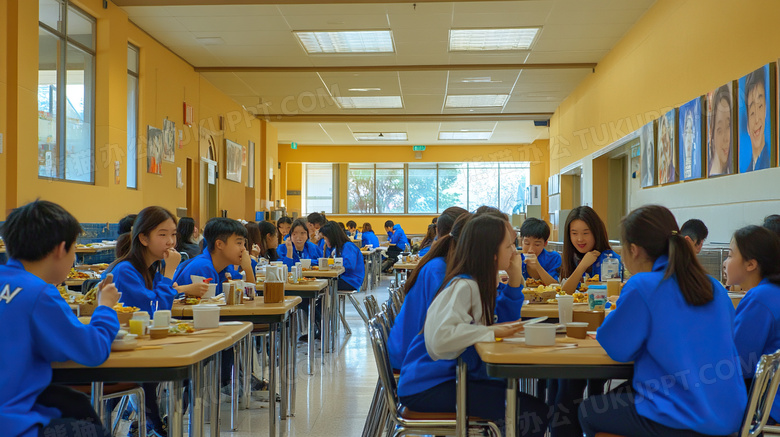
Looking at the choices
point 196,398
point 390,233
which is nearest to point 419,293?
point 196,398

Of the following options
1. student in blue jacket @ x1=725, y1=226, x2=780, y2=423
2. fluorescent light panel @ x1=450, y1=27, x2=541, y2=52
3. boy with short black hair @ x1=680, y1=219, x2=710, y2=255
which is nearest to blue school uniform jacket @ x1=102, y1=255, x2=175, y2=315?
student in blue jacket @ x1=725, y1=226, x2=780, y2=423

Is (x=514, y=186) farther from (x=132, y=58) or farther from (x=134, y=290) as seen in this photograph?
(x=134, y=290)

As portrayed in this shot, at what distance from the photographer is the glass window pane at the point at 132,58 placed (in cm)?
894

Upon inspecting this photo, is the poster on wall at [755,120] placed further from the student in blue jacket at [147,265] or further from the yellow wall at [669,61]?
the student in blue jacket at [147,265]

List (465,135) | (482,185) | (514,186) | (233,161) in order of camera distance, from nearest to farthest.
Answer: (233,161) < (465,135) < (514,186) < (482,185)

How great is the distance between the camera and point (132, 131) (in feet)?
29.7

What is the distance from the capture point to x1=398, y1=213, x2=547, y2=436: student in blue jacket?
7.91ft

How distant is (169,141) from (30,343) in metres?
8.57

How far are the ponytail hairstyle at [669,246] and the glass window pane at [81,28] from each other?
7.01 meters

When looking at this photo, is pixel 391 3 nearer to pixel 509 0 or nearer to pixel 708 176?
pixel 509 0

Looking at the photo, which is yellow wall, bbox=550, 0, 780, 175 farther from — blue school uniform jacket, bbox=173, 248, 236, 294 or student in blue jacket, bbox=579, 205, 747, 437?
blue school uniform jacket, bbox=173, 248, 236, 294

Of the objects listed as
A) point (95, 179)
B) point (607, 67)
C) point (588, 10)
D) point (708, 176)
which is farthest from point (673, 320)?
point (607, 67)

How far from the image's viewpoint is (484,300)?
2.48 metres

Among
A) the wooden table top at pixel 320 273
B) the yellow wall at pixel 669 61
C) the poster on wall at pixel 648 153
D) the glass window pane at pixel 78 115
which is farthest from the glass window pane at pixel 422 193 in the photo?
the wooden table top at pixel 320 273
